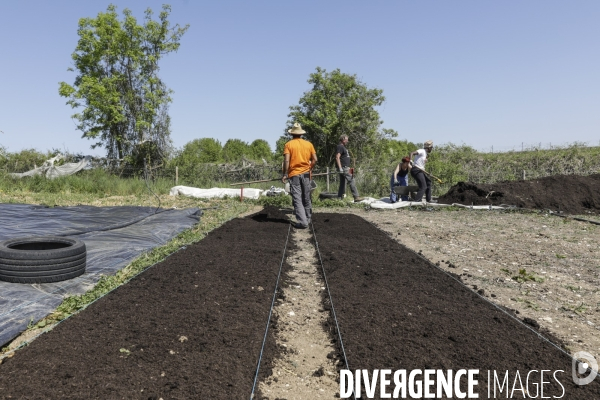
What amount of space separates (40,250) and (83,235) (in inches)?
92.8

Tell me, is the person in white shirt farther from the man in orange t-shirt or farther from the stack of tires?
the stack of tires

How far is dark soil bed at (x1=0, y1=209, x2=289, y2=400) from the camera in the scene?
2.45 metres

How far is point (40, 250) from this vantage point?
4.64 meters

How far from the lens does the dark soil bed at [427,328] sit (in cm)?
284

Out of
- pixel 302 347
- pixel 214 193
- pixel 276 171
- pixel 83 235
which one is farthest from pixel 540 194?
pixel 302 347

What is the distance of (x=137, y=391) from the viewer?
2.41 meters

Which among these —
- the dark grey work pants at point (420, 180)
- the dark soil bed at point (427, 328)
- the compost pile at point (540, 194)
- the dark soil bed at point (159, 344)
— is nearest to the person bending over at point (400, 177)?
the dark grey work pants at point (420, 180)

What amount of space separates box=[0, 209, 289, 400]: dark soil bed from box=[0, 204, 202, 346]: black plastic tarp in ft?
1.42

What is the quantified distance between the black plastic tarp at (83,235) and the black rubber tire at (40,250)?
26cm

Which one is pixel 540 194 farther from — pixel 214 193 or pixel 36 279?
pixel 36 279

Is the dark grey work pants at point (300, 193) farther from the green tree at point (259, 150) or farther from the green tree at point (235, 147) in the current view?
the green tree at point (235, 147)

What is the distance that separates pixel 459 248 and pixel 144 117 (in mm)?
17226

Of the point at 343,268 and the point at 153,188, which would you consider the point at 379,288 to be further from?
the point at 153,188

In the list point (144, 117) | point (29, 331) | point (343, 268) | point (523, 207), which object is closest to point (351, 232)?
point (343, 268)
